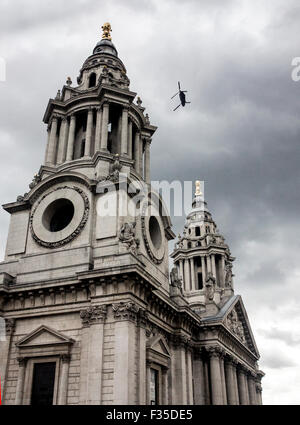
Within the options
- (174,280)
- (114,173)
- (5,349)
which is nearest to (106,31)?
(114,173)

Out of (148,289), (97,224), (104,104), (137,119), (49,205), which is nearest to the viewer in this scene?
(148,289)

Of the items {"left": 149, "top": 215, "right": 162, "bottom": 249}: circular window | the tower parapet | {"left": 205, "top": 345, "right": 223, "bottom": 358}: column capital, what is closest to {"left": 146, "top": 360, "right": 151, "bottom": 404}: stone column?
{"left": 149, "top": 215, "right": 162, "bottom": 249}: circular window

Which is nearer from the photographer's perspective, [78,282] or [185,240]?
[78,282]

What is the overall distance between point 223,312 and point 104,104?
2210 cm

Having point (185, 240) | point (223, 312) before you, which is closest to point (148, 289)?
point (223, 312)

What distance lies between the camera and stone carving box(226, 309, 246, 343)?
44.9 m

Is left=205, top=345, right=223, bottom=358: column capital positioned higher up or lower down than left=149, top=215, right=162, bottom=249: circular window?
lower down

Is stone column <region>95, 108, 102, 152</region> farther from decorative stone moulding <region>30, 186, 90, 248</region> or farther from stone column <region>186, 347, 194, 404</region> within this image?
stone column <region>186, 347, 194, 404</region>

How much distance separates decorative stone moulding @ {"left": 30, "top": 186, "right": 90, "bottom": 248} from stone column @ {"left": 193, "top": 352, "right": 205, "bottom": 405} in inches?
631

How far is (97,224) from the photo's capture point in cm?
2847

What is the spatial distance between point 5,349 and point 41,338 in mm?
2371

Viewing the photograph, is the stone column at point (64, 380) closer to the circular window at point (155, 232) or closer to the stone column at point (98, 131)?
the circular window at point (155, 232)

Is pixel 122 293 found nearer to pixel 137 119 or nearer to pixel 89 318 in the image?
pixel 89 318

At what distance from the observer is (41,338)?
26109mm
